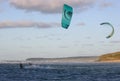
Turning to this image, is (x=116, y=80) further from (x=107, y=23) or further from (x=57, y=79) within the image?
(x=107, y=23)

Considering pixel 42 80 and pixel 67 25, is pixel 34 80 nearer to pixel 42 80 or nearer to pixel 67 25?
pixel 42 80

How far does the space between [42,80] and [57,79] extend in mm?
2851

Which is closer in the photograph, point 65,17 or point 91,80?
point 91,80

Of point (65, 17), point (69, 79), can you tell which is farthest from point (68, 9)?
point (69, 79)

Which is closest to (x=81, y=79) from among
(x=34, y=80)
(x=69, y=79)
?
(x=69, y=79)

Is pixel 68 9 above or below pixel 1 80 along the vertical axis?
above

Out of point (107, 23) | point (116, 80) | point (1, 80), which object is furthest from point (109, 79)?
point (107, 23)

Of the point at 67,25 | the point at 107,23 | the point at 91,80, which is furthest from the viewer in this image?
the point at 107,23

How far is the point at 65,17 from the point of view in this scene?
94.2 m

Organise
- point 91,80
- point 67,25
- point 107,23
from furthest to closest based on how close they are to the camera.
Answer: point 107,23
point 67,25
point 91,80

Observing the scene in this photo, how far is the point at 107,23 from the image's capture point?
11131cm

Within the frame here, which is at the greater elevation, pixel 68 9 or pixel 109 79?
pixel 68 9

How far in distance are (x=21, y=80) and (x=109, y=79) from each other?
13.7 m

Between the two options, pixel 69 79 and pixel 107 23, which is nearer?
pixel 69 79
